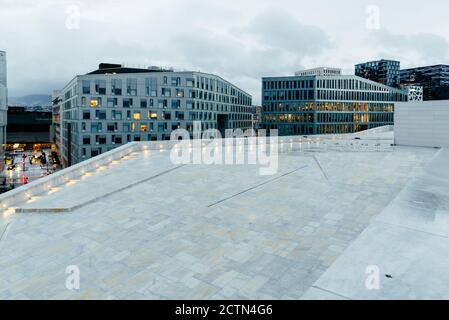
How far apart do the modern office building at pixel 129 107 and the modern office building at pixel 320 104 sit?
98.1 feet

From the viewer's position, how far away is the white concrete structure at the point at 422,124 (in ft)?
104

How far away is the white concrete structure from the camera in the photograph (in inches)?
1248

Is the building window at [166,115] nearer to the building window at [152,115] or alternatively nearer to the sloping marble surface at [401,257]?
the building window at [152,115]

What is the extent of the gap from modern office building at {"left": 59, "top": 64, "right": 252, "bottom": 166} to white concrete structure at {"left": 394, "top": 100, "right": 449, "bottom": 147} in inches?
2150

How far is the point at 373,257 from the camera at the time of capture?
7.83 meters

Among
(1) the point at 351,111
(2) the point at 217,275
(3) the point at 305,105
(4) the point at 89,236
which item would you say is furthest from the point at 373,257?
(1) the point at 351,111

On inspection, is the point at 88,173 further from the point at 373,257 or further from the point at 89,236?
the point at 373,257

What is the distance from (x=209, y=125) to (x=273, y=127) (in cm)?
2852

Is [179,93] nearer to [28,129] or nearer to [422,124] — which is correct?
[422,124]

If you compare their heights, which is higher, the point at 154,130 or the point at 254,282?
the point at 154,130

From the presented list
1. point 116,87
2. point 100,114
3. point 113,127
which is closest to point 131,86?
point 116,87

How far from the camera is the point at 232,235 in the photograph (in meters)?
12.4

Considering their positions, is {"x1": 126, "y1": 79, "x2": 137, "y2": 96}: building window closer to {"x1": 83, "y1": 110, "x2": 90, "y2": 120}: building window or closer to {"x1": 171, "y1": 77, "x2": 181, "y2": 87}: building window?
{"x1": 171, "y1": 77, "x2": 181, "y2": 87}: building window

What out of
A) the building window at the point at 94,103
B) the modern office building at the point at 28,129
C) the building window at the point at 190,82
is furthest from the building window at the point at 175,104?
the modern office building at the point at 28,129
